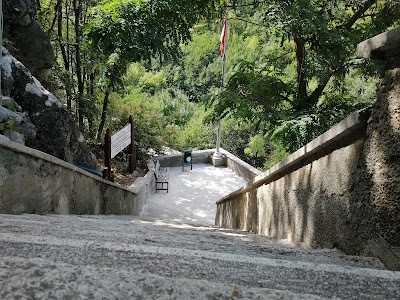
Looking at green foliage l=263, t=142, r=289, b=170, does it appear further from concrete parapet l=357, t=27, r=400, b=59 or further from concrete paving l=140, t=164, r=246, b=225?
concrete parapet l=357, t=27, r=400, b=59

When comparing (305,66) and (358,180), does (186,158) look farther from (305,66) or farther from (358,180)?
(358,180)

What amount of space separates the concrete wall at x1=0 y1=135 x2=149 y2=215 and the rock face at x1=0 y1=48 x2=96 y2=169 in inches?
31.4

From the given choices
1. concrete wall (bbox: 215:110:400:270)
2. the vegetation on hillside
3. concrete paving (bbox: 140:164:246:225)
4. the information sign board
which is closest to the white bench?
concrete paving (bbox: 140:164:246:225)

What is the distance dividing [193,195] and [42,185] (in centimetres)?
770

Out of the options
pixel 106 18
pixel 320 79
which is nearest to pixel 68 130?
pixel 106 18

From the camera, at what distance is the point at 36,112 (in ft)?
16.9

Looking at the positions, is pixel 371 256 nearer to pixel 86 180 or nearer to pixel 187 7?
pixel 86 180

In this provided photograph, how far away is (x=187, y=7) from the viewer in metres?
5.59

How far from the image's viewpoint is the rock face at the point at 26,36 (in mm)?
7082

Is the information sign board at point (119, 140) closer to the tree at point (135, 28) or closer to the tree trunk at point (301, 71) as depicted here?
the tree at point (135, 28)

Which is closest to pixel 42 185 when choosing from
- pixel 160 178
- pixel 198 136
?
pixel 160 178

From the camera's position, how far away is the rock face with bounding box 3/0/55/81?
7.08 metres

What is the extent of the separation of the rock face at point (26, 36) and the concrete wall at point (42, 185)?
10.9 feet

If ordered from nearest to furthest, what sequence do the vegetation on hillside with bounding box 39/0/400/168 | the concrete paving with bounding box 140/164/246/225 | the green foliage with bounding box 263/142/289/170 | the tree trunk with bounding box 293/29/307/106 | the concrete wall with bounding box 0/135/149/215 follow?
the concrete wall with bounding box 0/135/149/215 → the vegetation on hillside with bounding box 39/0/400/168 → the tree trunk with bounding box 293/29/307/106 → the green foliage with bounding box 263/142/289/170 → the concrete paving with bounding box 140/164/246/225
